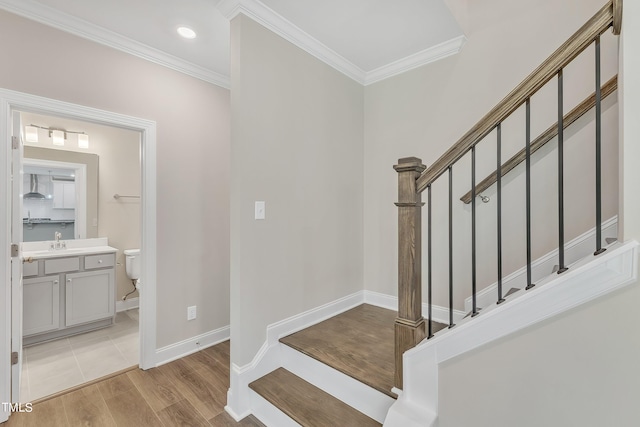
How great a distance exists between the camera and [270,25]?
80.6 inches

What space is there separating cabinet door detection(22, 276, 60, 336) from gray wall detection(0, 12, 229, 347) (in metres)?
1.49

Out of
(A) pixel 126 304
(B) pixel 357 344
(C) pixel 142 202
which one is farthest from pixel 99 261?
(B) pixel 357 344

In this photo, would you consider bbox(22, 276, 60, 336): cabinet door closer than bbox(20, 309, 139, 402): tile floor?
No

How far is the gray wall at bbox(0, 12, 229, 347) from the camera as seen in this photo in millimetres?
1891

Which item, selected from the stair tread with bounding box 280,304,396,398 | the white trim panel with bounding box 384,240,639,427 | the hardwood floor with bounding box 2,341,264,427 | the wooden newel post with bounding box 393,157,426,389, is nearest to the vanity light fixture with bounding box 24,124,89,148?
the hardwood floor with bounding box 2,341,264,427

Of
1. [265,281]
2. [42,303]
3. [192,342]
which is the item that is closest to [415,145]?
[265,281]

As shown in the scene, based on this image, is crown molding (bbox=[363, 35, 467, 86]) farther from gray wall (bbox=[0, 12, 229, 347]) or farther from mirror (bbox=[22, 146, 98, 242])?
mirror (bbox=[22, 146, 98, 242])

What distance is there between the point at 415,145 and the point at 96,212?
3.99 m

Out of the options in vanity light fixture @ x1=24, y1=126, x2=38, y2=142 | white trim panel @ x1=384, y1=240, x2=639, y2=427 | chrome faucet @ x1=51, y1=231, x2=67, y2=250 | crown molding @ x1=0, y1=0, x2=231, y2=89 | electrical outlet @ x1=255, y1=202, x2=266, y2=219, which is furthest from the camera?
chrome faucet @ x1=51, y1=231, x2=67, y2=250

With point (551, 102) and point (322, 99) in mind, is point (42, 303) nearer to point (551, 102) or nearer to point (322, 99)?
point (322, 99)

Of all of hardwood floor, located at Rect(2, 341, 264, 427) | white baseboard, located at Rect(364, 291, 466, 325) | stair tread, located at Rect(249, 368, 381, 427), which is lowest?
hardwood floor, located at Rect(2, 341, 264, 427)

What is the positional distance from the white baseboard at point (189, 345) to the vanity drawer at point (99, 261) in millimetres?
1592

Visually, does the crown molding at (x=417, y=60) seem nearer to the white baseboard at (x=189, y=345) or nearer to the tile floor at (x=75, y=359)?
the white baseboard at (x=189, y=345)

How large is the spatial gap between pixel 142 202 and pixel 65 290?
5.65 feet
